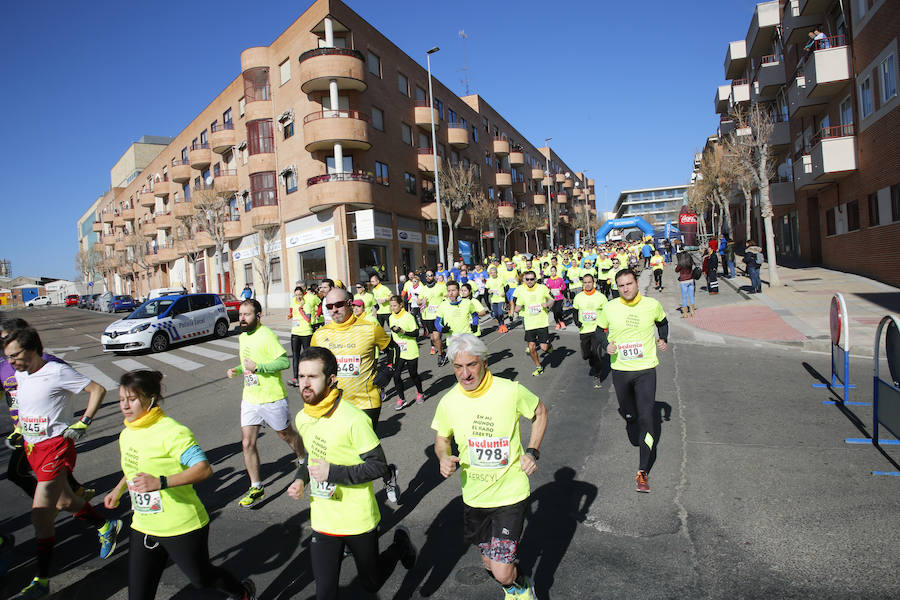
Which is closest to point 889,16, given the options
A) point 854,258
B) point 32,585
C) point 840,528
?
point 854,258

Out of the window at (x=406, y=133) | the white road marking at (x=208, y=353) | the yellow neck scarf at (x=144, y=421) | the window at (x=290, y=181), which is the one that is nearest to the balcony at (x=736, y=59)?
the window at (x=406, y=133)

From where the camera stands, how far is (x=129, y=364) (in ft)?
46.7

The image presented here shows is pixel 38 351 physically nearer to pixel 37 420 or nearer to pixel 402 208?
pixel 37 420

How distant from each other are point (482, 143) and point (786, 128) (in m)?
25.5

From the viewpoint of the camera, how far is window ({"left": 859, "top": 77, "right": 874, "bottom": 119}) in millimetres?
18016

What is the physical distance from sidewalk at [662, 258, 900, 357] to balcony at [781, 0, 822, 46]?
36.7 feet

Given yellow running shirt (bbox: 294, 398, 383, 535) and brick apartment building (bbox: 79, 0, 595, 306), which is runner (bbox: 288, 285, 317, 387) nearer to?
yellow running shirt (bbox: 294, 398, 383, 535)

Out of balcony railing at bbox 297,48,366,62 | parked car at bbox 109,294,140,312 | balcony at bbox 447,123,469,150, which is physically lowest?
parked car at bbox 109,294,140,312

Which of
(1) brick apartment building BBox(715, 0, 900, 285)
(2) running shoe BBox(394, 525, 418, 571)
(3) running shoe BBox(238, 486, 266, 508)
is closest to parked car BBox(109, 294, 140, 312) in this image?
(3) running shoe BBox(238, 486, 266, 508)

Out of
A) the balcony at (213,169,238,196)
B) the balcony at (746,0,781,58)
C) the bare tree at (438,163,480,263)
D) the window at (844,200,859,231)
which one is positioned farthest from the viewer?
the balcony at (213,169,238,196)

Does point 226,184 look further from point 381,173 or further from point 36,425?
point 36,425

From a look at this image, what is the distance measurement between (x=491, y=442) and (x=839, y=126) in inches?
899

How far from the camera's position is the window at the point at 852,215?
66.1 ft

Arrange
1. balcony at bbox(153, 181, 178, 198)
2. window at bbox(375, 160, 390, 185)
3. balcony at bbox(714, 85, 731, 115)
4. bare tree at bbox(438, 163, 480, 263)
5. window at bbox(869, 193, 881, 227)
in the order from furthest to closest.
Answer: balcony at bbox(153, 181, 178, 198) < balcony at bbox(714, 85, 731, 115) < bare tree at bbox(438, 163, 480, 263) < window at bbox(375, 160, 390, 185) < window at bbox(869, 193, 881, 227)
